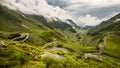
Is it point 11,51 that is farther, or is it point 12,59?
point 11,51

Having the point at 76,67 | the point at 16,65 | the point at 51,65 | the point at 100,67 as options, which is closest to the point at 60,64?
the point at 51,65

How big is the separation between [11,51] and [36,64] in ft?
60.4

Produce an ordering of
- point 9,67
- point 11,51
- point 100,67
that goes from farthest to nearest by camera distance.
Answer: point 100,67, point 11,51, point 9,67

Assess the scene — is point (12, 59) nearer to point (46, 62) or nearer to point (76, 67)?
point (46, 62)

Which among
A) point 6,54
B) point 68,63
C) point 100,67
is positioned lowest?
point 100,67

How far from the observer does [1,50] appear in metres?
116

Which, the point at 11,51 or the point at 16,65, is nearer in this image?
the point at 16,65

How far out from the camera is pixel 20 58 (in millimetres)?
112312

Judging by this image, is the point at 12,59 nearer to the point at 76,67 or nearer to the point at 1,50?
the point at 1,50

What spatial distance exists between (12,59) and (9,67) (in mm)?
6852

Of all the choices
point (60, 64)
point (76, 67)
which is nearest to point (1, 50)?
point (60, 64)

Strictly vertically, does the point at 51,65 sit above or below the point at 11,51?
below

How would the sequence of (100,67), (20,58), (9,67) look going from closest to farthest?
(9,67)
(20,58)
(100,67)

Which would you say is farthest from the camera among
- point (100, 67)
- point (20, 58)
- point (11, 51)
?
point (100, 67)
